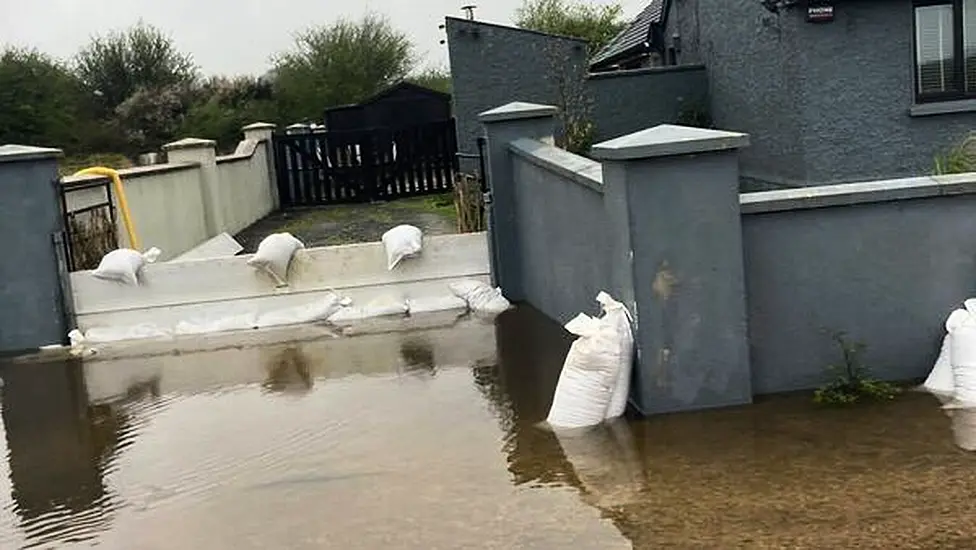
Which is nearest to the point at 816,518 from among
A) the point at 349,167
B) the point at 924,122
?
the point at 924,122

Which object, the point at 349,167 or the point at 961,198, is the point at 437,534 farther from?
the point at 349,167

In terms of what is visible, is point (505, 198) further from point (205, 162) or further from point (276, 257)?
point (205, 162)

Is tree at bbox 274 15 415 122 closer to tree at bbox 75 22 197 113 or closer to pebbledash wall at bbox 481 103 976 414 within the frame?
tree at bbox 75 22 197 113

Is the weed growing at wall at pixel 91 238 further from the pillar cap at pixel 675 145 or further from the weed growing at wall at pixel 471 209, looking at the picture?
the pillar cap at pixel 675 145

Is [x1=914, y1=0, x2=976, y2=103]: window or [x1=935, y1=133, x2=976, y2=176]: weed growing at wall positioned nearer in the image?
[x1=935, y1=133, x2=976, y2=176]: weed growing at wall

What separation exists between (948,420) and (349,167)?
56.1ft

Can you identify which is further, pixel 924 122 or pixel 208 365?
pixel 924 122

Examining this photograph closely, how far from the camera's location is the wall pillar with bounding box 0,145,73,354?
9594 mm

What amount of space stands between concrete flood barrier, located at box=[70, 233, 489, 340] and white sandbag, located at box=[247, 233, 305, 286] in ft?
0.25

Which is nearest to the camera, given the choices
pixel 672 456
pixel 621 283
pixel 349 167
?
pixel 672 456

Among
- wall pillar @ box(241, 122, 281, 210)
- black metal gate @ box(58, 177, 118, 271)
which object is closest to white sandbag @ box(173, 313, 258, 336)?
black metal gate @ box(58, 177, 118, 271)

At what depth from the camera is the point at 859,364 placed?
647 centimetres

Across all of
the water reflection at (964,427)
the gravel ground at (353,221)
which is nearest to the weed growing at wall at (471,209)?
the gravel ground at (353,221)

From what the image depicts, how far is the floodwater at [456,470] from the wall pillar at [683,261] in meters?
0.22
